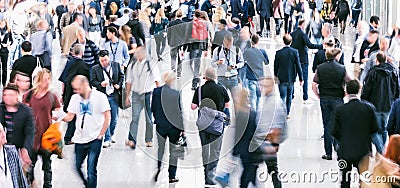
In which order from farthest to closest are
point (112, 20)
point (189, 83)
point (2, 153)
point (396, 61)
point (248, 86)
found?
point (112, 20), point (189, 83), point (248, 86), point (396, 61), point (2, 153)

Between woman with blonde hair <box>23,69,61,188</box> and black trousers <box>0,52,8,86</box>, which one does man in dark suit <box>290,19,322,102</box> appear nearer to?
black trousers <box>0,52,8,86</box>

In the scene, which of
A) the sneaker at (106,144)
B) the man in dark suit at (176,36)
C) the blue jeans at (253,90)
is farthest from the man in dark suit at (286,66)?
the man in dark suit at (176,36)

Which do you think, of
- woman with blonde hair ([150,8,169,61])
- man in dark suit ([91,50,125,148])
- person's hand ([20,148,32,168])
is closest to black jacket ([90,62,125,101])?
man in dark suit ([91,50,125,148])

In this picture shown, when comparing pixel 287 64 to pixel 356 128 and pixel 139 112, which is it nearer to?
pixel 139 112

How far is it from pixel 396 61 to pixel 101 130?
18.8 ft

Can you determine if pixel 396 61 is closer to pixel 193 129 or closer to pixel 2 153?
pixel 193 129

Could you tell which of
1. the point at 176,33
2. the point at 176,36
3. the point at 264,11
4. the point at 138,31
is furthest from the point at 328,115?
the point at 264,11

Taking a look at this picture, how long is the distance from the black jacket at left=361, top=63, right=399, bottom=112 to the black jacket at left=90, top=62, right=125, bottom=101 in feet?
11.8

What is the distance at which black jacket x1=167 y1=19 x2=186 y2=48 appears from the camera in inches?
719

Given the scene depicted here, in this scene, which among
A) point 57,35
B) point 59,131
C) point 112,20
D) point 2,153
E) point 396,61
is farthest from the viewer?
point 57,35

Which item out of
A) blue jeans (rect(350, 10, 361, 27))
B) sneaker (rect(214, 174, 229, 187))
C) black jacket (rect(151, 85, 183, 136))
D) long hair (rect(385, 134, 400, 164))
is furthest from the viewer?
blue jeans (rect(350, 10, 361, 27))

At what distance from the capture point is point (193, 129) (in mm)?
14273

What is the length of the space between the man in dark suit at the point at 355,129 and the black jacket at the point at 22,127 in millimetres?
3344

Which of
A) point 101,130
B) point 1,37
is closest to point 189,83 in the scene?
point 1,37
